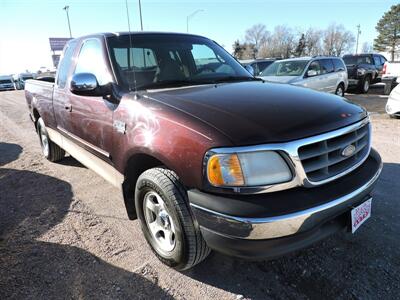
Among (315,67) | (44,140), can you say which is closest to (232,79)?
(44,140)

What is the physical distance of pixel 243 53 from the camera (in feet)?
234

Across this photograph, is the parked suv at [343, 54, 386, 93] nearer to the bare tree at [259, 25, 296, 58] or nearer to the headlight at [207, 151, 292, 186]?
the headlight at [207, 151, 292, 186]

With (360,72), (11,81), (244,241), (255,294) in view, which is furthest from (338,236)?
(11,81)

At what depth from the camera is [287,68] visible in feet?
33.5

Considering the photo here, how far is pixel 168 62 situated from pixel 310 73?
24.8 feet

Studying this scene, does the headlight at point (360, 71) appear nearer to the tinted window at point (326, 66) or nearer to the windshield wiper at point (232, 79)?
the tinted window at point (326, 66)

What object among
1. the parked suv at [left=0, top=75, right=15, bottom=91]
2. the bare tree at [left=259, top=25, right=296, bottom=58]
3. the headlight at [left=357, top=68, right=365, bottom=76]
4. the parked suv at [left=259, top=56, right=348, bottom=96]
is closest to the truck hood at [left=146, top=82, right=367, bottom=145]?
the parked suv at [left=259, top=56, right=348, bottom=96]

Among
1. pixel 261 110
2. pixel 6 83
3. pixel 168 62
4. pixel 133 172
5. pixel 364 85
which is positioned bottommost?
pixel 6 83

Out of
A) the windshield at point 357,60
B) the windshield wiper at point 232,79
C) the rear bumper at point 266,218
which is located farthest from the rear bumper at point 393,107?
the windshield at point 357,60

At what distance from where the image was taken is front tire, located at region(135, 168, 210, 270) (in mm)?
2174

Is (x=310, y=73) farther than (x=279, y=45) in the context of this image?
No

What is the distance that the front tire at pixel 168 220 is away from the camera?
2174 millimetres

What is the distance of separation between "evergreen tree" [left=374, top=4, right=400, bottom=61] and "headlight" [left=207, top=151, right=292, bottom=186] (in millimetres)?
74980

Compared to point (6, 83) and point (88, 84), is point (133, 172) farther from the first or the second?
point (6, 83)
